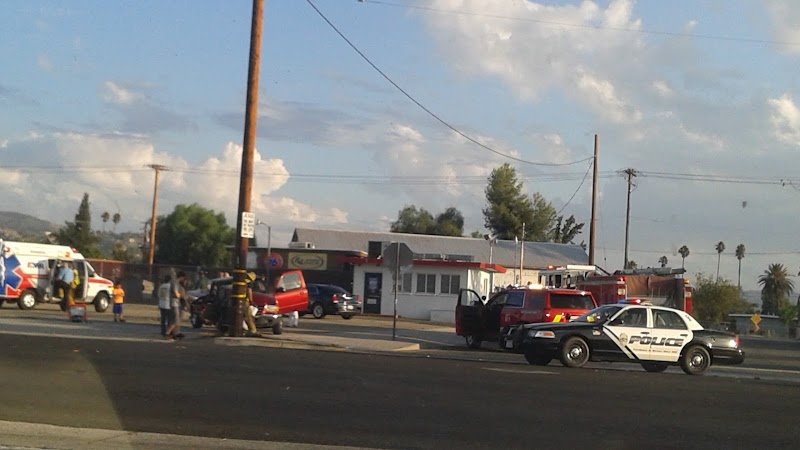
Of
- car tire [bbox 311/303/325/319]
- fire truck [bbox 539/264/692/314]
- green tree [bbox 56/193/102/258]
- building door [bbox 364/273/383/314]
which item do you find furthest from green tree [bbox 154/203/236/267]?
fire truck [bbox 539/264/692/314]

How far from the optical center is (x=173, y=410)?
11.8 m

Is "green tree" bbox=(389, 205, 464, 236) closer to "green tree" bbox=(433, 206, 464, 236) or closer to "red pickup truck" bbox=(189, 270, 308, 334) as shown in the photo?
"green tree" bbox=(433, 206, 464, 236)

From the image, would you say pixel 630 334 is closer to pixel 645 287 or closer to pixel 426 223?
pixel 645 287

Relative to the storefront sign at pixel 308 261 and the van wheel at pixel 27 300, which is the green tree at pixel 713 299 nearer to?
the storefront sign at pixel 308 261

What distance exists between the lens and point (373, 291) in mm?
50188

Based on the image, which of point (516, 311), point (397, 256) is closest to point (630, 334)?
point (516, 311)

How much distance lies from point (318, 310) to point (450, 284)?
377 inches

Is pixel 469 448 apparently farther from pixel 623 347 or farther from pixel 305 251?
pixel 305 251

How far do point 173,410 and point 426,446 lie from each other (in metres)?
3.44

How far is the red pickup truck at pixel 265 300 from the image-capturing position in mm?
27422

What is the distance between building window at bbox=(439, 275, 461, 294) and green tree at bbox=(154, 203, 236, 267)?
132 feet

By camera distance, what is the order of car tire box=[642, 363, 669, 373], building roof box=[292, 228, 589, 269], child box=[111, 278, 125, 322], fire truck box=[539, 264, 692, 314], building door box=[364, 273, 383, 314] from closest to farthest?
car tire box=[642, 363, 669, 373]
child box=[111, 278, 125, 322]
fire truck box=[539, 264, 692, 314]
building door box=[364, 273, 383, 314]
building roof box=[292, 228, 589, 269]

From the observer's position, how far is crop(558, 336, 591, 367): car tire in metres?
21.3

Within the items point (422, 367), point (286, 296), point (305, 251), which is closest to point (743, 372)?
point (422, 367)
